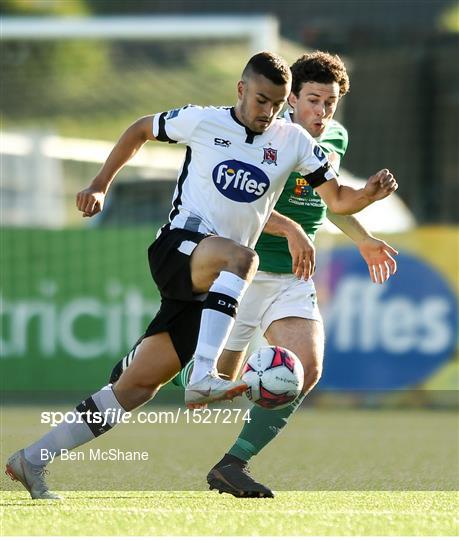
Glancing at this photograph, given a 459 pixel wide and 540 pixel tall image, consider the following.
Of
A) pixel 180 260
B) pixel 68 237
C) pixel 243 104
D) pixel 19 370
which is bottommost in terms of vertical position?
pixel 19 370

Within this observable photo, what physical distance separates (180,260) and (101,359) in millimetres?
6909

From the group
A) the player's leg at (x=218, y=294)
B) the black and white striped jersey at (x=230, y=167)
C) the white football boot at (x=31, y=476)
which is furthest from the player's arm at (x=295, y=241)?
the white football boot at (x=31, y=476)

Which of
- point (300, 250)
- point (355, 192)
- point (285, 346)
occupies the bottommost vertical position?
point (285, 346)

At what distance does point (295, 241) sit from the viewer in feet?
21.2

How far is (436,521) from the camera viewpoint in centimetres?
543

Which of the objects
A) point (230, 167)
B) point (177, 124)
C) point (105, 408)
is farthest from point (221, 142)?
point (105, 408)

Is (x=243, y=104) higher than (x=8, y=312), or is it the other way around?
(x=243, y=104)

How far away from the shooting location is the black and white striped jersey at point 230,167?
608 cm

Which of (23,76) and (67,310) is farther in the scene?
(23,76)

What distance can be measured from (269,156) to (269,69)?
38cm

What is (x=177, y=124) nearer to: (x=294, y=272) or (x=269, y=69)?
(x=269, y=69)

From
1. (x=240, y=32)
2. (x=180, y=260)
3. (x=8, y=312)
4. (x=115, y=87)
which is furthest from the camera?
(x=115, y=87)

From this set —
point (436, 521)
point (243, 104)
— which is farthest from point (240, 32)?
point (436, 521)

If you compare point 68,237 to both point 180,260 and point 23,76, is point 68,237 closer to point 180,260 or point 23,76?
point 23,76
